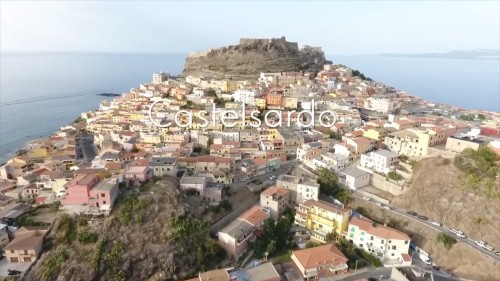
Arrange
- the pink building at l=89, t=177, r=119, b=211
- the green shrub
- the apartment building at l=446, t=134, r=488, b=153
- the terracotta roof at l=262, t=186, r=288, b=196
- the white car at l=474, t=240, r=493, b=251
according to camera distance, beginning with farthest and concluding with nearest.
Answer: the apartment building at l=446, t=134, r=488, b=153 → the terracotta roof at l=262, t=186, r=288, b=196 → the white car at l=474, t=240, r=493, b=251 → the pink building at l=89, t=177, r=119, b=211 → the green shrub

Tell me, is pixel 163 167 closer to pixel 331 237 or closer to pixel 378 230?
pixel 331 237

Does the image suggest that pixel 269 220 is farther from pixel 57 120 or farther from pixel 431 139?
pixel 57 120

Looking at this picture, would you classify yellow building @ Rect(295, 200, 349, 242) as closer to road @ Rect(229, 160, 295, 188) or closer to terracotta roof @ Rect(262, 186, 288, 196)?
terracotta roof @ Rect(262, 186, 288, 196)

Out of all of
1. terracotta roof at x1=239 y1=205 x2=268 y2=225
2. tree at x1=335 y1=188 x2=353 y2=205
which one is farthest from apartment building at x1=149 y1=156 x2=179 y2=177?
tree at x1=335 y1=188 x2=353 y2=205

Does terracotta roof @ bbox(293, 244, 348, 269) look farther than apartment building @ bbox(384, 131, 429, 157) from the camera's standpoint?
No

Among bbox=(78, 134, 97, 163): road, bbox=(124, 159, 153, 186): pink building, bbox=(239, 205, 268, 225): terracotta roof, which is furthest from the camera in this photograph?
bbox=(78, 134, 97, 163): road

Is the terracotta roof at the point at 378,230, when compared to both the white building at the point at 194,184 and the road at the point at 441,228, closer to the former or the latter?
the road at the point at 441,228

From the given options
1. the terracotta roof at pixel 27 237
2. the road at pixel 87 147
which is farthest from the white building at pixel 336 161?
the road at pixel 87 147
